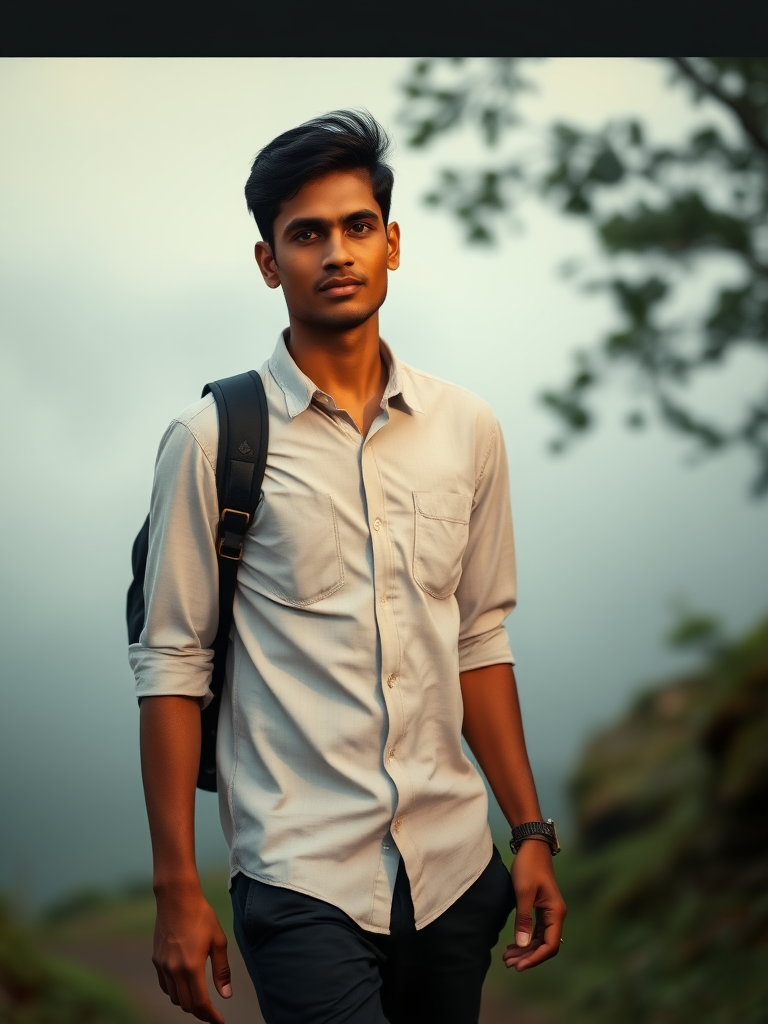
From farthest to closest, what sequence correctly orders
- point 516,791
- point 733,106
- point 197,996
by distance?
1. point 733,106
2. point 516,791
3. point 197,996

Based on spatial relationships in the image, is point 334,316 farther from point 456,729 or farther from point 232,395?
point 456,729

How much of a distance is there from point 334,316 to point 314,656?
0.52 metres

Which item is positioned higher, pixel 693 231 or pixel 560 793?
pixel 693 231

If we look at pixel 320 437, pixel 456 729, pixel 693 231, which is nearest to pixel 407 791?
pixel 456 729

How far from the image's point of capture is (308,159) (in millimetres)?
1906

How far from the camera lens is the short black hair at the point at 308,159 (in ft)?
6.26

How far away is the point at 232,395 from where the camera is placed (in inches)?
73.4

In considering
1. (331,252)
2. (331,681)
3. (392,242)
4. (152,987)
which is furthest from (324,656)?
(152,987)

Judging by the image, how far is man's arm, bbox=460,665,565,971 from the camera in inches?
75.9

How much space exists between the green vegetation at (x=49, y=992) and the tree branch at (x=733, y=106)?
4.14 metres

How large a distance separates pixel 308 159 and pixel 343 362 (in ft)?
1.03

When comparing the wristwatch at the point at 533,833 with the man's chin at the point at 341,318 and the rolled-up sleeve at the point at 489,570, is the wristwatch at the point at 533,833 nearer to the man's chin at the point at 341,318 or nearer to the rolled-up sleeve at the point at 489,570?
the rolled-up sleeve at the point at 489,570

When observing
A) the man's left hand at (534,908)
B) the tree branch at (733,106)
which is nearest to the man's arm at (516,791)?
the man's left hand at (534,908)

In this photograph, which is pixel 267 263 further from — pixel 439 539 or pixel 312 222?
pixel 439 539
